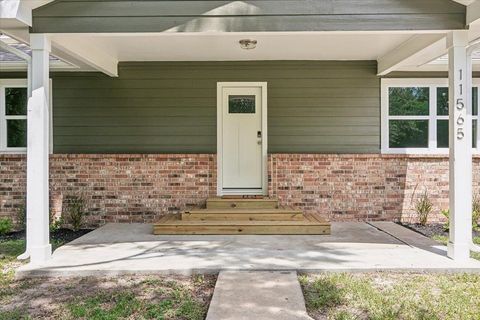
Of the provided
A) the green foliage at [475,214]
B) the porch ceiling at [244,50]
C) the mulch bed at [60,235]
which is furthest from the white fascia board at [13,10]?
the green foliage at [475,214]

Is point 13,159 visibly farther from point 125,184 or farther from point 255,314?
point 255,314

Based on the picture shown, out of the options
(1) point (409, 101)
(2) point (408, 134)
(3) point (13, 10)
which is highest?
(3) point (13, 10)

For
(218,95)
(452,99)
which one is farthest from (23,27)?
(452,99)

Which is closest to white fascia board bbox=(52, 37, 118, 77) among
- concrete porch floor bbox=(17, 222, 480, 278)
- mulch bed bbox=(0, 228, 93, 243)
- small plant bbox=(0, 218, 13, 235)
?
concrete porch floor bbox=(17, 222, 480, 278)

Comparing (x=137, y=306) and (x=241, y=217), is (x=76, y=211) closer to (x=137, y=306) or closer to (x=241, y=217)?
(x=241, y=217)

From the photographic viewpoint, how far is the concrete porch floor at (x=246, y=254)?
14.8 feet

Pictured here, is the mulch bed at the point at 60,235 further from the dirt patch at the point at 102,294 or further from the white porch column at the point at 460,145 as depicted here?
the white porch column at the point at 460,145

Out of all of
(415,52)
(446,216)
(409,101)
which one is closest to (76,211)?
(415,52)

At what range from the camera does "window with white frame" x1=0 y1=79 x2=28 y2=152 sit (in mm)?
7730

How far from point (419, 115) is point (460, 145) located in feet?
10.2

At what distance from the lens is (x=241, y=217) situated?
22.4ft

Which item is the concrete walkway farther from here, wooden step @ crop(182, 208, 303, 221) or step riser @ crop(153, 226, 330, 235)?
wooden step @ crop(182, 208, 303, 221)

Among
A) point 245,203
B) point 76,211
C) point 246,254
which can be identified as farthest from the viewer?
point 76,211

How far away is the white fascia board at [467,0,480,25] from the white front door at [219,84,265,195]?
3.82m
